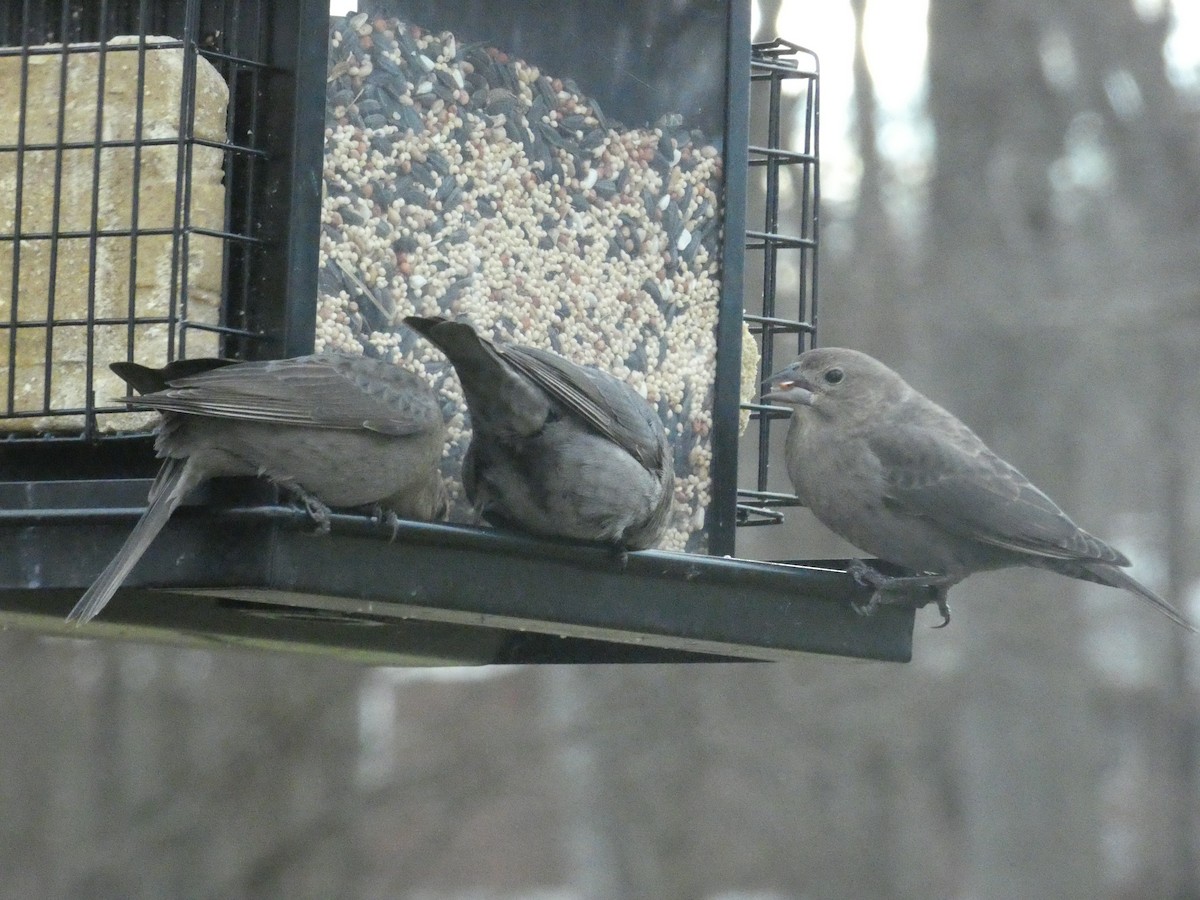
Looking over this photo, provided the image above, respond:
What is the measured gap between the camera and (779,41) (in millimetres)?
6395

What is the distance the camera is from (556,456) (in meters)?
5.04

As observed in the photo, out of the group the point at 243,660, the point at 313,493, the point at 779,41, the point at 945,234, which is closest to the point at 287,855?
the point at 243,660

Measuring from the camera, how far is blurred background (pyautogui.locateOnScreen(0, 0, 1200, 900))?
14633mm

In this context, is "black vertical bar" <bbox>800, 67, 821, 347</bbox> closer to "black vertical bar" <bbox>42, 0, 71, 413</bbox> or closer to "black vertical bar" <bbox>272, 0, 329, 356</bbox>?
"black vertical bar" <bbox>272, 0, 329, 356</bbox>

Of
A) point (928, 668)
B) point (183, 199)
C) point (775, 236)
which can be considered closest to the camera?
point (183, 199)

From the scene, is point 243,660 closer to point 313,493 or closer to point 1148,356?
point 1148,356

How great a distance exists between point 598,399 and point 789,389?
1.93m

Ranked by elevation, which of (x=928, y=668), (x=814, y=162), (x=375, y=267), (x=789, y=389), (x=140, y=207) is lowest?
(x=928, y=668)

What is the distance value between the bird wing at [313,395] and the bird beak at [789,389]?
2.09m

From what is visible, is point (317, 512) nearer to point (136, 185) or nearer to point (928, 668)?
point (136, 185)

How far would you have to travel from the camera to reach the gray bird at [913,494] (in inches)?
263

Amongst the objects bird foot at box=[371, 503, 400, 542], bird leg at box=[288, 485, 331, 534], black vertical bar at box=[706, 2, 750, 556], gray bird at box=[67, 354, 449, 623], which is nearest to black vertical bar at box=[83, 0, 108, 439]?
gray bird at box=[67, 354, 449, 623]

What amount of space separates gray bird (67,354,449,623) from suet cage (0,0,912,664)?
0.12m

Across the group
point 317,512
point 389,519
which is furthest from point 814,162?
point 317,512
